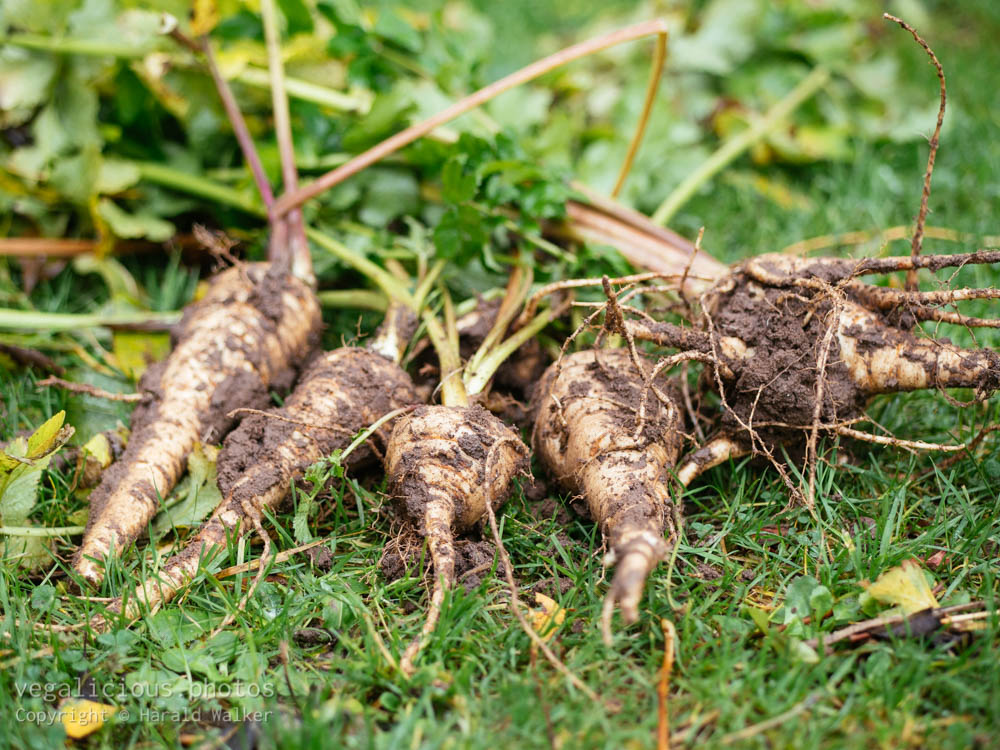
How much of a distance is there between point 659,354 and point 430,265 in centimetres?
98

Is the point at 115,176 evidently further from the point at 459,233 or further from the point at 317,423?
the point at 317,423

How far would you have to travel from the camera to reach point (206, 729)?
1648 millimetres

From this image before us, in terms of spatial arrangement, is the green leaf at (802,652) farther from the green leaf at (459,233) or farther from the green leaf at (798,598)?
the green leaf at (459,233)

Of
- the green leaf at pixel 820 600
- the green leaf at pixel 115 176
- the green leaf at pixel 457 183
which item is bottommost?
the green leaf at pixel 820 600

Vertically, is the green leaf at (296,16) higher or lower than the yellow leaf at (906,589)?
higher

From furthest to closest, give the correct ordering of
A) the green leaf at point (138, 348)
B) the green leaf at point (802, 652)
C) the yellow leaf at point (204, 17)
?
the yellow leaf at point (204, 17)
the green leaf at point (138, 348)
the green leaf at point (802, 652)

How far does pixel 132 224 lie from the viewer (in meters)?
3.15

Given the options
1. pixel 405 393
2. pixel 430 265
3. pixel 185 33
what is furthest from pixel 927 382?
pixel 185 33

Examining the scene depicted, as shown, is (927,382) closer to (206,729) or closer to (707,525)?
(707,525)

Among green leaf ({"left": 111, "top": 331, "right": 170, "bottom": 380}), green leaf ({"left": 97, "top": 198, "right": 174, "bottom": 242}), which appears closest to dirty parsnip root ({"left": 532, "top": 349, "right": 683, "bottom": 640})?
green leaf ({"left": 111, "top": 331, "right": 170, "bottom": 380})

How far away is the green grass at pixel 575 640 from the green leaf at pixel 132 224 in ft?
3.00

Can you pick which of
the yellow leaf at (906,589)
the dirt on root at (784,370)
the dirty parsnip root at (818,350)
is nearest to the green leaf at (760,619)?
the yellow leaf at (906,589)

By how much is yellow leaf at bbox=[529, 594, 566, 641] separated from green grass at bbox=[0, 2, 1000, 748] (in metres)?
0.03

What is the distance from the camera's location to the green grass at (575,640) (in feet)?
5.17
